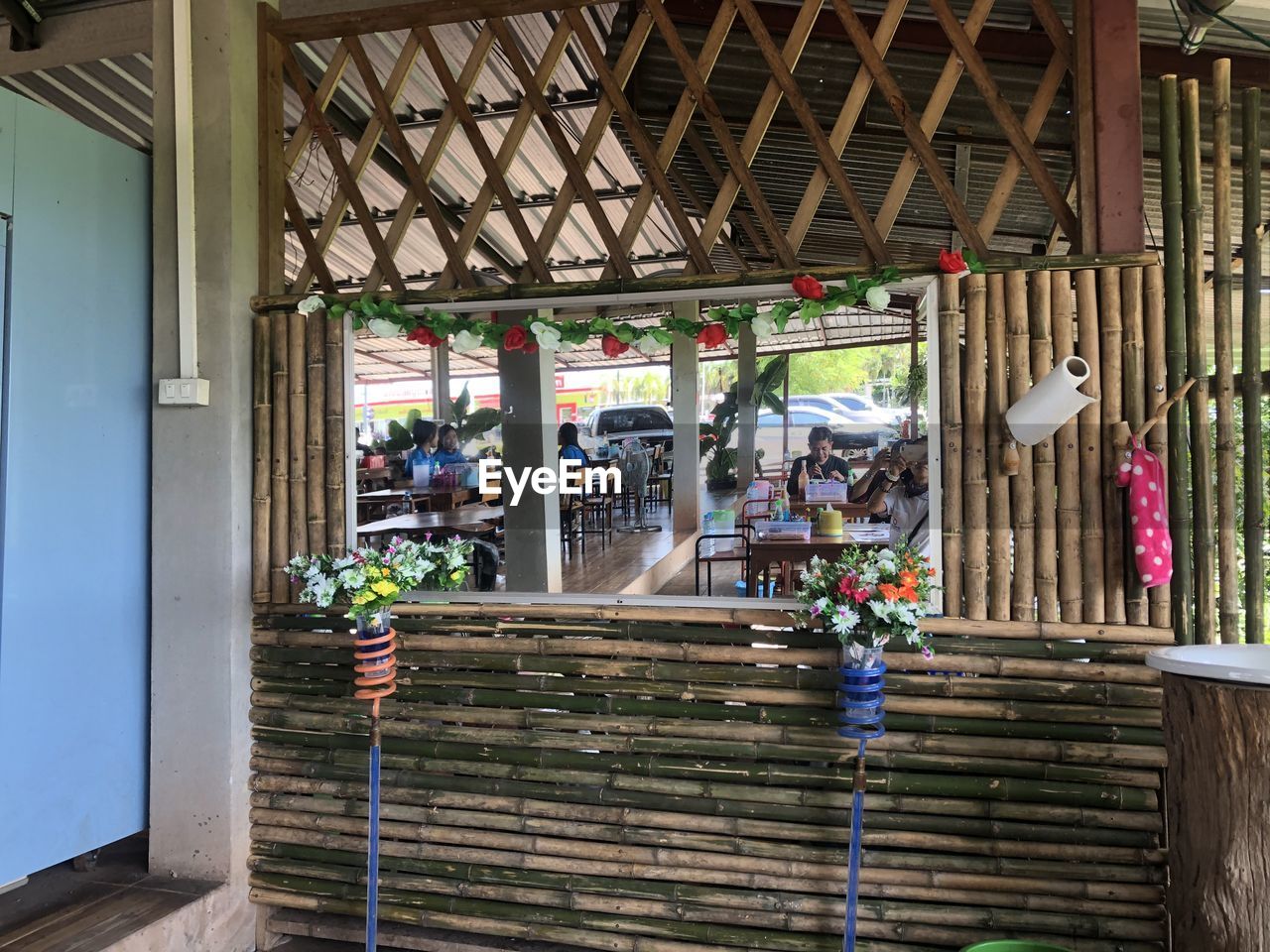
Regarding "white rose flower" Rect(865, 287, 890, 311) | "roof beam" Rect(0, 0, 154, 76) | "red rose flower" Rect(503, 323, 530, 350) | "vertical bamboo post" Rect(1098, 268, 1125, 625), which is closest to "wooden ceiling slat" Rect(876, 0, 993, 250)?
"white rose flower" Rect(865, 287, 890, 311)

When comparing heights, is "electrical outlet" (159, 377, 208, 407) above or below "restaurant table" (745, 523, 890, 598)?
above

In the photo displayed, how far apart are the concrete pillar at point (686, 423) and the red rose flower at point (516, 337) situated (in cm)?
66

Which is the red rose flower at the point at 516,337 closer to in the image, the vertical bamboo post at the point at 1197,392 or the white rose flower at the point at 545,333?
the white rose flower at the point at 545,333

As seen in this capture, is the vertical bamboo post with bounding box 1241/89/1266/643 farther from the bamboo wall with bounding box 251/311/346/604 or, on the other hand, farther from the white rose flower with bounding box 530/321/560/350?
the bamboo wall with bounding box 251/311/346/604

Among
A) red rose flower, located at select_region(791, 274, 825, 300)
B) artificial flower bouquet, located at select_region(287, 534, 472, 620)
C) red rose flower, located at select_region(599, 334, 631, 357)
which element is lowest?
artificial flower bouquet, located at select_region(287, 534, 472, 620)

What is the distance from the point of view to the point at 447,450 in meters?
3.95

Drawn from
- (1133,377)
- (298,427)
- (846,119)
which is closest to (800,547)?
(1133,377)

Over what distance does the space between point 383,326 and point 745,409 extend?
1.64 metres

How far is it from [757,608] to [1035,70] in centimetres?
258

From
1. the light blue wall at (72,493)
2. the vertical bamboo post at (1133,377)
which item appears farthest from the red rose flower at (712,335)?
the light blue wall at (72,493)

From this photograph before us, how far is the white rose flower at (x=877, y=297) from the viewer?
3334mm

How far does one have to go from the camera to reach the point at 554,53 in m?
3.70

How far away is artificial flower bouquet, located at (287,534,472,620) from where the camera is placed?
10.9ft

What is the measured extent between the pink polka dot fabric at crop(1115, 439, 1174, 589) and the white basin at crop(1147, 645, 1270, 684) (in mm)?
487
